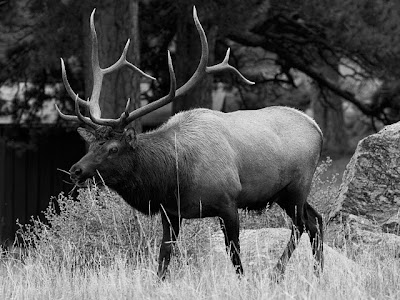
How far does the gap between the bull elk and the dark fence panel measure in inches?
277

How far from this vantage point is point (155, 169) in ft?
22.2

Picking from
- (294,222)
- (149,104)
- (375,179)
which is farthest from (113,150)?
(375,179)

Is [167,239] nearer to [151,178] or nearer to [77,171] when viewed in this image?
[151,178]

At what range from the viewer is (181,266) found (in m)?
6.92

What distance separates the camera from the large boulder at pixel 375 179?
334 inches

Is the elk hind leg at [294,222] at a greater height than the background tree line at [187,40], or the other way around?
the background tree line at [187,40]

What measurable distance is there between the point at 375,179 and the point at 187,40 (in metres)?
5.30

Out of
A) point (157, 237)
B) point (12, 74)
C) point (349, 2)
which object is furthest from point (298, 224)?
point (12, 74)

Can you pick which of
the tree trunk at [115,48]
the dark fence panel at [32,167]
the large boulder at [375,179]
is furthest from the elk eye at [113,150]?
the dark fence panel at [32,167]

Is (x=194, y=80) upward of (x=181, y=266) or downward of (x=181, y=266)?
upward

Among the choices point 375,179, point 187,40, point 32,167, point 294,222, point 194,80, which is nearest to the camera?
point 194,80

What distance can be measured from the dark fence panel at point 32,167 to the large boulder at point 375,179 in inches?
252

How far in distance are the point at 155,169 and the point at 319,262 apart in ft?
4.50

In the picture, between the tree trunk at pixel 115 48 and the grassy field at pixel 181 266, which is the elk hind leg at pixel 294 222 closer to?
the grassy field at pixel 181 266
